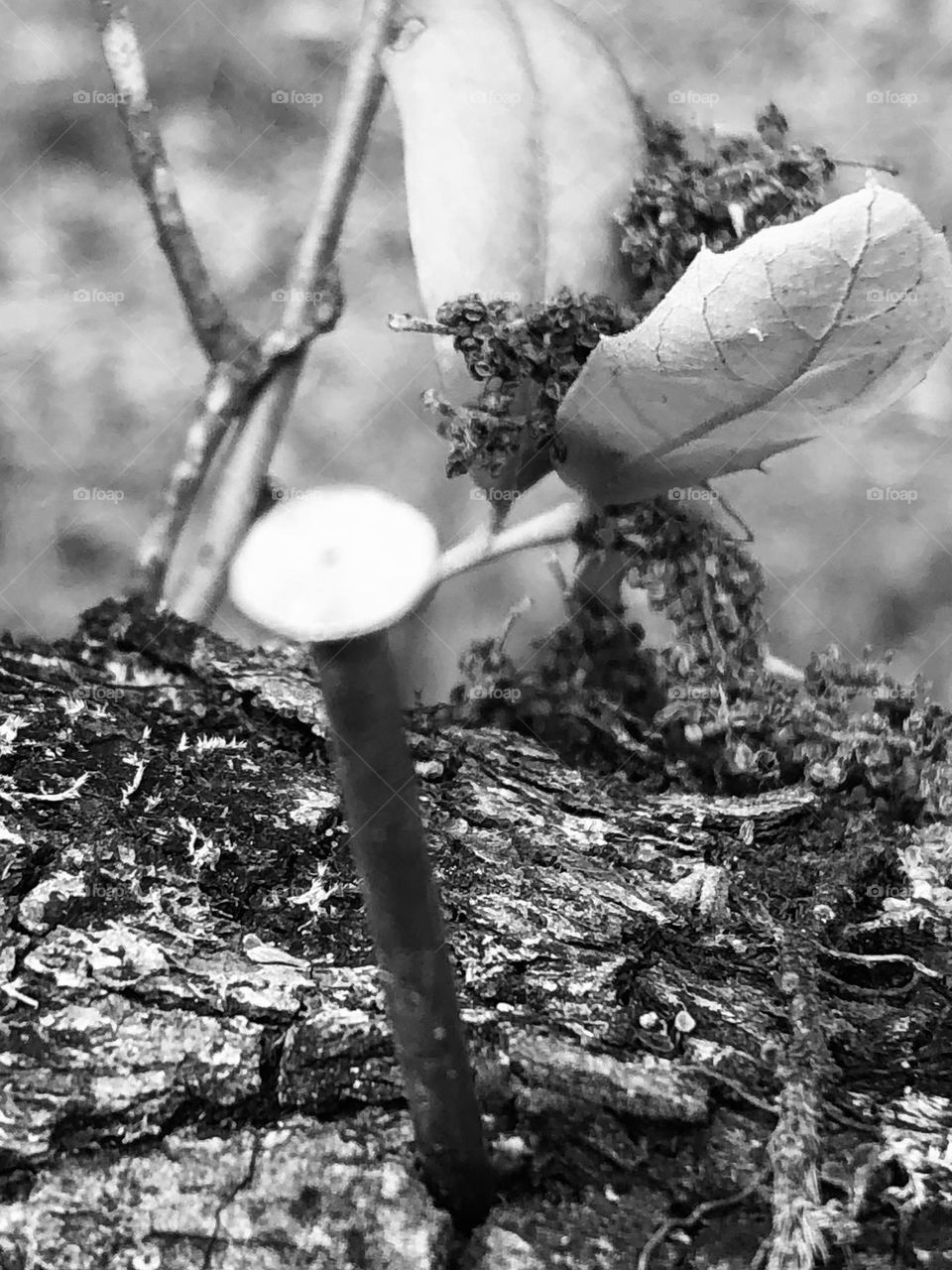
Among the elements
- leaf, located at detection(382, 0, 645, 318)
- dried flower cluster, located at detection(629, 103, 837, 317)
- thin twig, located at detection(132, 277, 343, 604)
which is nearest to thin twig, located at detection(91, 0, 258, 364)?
thin twig, located at detection(132, 277, 343, 604)

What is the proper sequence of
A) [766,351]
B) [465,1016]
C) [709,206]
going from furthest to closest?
[709,206]
[766,351]
[465,1016]

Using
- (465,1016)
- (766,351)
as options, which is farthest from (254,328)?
(465,1016)

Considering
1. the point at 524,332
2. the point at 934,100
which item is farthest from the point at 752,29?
the point at 524,332

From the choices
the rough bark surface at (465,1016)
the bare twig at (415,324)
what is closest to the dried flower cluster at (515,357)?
the bare twig at (415,324)

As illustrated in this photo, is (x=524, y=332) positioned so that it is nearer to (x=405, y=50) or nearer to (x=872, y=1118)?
(x=405, y=50)

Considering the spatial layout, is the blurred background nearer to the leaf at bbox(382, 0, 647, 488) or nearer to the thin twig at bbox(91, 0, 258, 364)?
the thin twig at bbox(91, 0, 258, 364)

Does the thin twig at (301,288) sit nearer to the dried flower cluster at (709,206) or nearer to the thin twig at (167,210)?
the thin twig at (167,210)

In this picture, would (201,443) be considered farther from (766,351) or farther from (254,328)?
(766,351)
